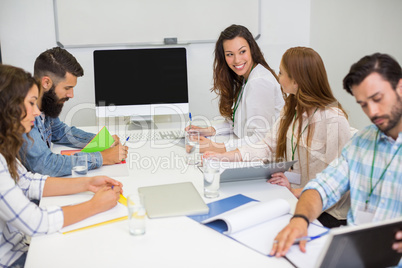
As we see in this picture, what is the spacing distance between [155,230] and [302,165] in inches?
36.7

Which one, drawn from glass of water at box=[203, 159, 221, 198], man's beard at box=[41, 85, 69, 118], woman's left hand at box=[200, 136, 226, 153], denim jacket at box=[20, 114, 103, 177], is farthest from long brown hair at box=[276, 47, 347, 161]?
man's beard at box=[41, 85, 69, 118]

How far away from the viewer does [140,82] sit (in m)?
2.73

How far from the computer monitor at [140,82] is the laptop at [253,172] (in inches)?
50.3

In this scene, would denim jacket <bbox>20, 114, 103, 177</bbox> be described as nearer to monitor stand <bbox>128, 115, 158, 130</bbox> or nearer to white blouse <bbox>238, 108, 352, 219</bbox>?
white blouse <bbox>238, 108, 352, 219</bbox>

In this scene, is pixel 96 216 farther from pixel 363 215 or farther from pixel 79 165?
pixel 363 215

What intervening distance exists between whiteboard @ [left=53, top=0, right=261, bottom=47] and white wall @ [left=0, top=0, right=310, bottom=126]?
0.08m

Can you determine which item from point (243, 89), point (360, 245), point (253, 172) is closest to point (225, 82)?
point (243, 89)

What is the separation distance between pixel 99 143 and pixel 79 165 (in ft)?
0.78

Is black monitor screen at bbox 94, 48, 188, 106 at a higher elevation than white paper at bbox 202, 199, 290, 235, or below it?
higher

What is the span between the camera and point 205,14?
136 inches

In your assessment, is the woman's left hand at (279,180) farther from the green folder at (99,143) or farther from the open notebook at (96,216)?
the green folder at (99,143)

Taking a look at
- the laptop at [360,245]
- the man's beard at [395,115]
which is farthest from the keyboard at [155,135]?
the laptop at [360,245]

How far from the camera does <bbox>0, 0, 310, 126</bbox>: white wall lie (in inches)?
128

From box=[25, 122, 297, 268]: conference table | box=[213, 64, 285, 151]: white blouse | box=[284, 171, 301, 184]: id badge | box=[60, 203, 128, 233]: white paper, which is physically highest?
box=[213, 64, 285, 151]: white blouse
